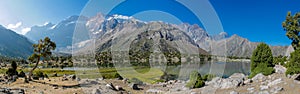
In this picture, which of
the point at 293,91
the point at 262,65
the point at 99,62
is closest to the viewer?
the point at 293,91

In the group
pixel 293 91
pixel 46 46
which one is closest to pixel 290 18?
pixel 293 91

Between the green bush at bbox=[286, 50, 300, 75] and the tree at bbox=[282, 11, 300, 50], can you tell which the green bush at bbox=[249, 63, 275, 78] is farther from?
the tree at bbox=[282, 11, 300, 50]

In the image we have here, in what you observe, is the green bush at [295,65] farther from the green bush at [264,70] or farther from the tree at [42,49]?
the tree at [42,49]

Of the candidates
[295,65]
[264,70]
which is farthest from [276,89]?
[264,70]

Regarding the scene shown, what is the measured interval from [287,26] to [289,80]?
36073mm

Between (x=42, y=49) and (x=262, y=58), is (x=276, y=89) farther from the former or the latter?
(x=42, y=49)

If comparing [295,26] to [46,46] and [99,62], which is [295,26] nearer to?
[46,46]

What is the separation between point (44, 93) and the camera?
115 feet

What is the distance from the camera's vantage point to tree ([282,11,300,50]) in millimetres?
59159

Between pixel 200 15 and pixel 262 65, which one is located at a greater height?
pixel 200 15

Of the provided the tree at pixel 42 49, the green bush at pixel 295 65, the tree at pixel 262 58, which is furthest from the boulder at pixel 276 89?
the tree at pixel 42 49

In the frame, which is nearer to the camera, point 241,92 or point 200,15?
point 241,92

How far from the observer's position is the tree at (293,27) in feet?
194

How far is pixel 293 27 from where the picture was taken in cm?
5922
